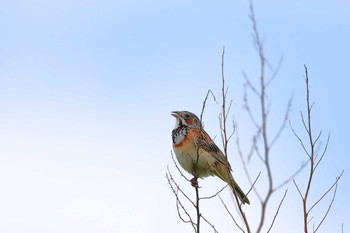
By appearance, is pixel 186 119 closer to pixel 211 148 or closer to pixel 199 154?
pixel 211 148

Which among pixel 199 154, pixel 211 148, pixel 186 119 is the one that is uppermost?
pixel 186 119

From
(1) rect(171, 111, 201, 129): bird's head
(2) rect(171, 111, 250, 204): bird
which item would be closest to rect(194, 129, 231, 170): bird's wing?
(2) rect(171, 111, 250, 204): bird

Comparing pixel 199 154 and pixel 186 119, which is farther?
pixel 186 119

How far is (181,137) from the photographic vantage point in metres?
9.05

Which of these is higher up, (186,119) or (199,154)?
(186,119)

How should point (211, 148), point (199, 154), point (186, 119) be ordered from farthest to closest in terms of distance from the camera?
point (186, 119)
point (211, 148)
point (199, 154)

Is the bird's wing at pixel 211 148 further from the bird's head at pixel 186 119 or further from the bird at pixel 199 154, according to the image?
the bird's head at pixel 186 119

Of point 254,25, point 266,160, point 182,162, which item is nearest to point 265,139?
point 266,160

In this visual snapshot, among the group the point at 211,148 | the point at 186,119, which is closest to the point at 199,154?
the point at 211,148

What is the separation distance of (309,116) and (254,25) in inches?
38.9

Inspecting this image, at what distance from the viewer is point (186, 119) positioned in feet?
31.2

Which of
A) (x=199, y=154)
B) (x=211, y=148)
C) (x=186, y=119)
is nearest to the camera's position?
(x=199, y=154)

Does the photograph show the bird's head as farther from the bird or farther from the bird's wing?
the bird's wing

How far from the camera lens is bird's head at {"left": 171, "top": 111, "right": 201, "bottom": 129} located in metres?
9.42
